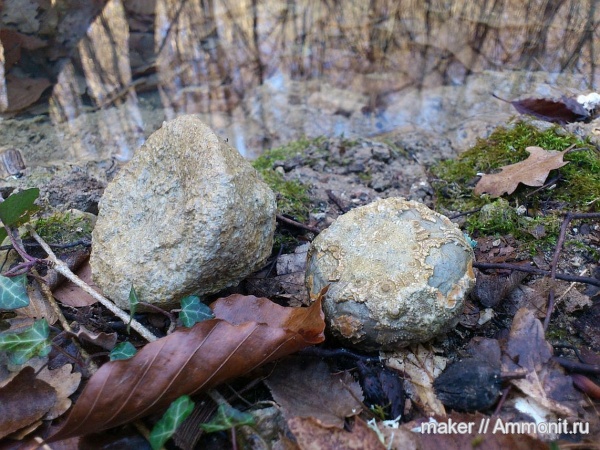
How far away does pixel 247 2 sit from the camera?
5781 mm

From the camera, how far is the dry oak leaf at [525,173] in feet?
9.20

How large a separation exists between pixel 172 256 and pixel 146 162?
1.82ft

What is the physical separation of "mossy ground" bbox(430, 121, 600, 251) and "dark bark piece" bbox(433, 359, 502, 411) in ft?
2.96

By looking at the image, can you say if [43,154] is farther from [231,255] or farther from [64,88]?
[231,255]

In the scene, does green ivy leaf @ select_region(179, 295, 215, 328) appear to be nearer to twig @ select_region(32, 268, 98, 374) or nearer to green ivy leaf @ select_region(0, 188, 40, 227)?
twig @ select_region(32, 268, 98, 374)

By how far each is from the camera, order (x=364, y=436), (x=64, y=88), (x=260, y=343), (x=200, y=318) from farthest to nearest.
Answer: (x=64, y=88) → (x=200, y=318) → (x=260, y=343) → (x=364, y=436)

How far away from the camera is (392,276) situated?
2.07 metres

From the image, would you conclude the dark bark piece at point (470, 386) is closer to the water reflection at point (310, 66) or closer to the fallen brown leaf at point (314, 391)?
the fallen brown leaf at point (314, 391)

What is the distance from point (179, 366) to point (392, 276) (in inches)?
35.3

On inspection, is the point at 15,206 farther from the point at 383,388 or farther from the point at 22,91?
the point at 22,91

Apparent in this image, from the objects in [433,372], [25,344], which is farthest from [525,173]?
[25,344]

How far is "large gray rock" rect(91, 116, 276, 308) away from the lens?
2.01m

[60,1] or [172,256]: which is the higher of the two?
[60,1]

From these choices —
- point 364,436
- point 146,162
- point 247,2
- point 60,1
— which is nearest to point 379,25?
point 247,2
